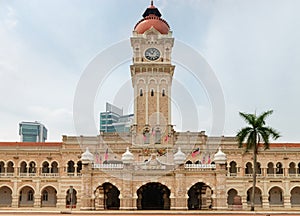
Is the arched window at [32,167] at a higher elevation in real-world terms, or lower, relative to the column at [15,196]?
higher

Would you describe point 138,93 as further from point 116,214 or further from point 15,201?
point 116,214

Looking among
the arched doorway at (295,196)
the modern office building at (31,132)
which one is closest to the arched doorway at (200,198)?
the arched doorway at (295,196)

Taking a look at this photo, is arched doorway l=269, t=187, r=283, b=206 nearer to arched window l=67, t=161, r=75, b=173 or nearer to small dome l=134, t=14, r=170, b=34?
small dome l=134, t=14, r=170, b=34

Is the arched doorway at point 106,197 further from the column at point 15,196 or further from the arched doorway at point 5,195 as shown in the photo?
the arched doorway at point 5,195

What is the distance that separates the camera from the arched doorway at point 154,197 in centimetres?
4676

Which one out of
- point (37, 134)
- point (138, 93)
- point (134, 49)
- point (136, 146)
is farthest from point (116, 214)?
point (37, 134)

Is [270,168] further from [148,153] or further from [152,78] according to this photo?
[152,78]

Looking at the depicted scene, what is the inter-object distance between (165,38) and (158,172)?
2507 cm

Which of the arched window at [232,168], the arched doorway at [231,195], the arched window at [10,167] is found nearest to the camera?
the arched doorway at [231,195]

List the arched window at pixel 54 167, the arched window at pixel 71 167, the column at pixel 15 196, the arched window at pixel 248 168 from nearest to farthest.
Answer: the column at pixel 15 196
the arched window at pixel 71 167
the arched window at pixel 248 168
the arched window at pixel 54 167

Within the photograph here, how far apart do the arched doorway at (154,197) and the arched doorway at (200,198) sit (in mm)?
3371

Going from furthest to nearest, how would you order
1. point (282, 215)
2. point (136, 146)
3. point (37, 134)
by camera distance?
point (37, 134) < point (136, 146) < point (282, 215)

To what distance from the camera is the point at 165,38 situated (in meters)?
62.3

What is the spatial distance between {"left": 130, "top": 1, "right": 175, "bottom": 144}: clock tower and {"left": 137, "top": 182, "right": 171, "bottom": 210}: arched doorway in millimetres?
11680
